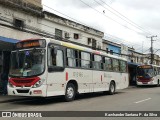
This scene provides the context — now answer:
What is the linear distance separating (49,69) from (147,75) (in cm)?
2442

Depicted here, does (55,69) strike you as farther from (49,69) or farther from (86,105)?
(86,105)

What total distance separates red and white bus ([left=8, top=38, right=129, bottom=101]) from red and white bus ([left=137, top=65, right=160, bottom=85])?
19.6 m

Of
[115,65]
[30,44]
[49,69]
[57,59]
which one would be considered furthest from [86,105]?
[115,65]

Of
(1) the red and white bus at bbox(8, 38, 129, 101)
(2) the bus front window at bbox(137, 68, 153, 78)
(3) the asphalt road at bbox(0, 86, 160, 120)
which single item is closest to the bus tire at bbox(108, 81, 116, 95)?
(1) the red and white bus at bbox(8, 38, 129, 101)

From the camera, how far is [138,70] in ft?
124

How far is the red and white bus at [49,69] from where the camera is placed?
47.1ft

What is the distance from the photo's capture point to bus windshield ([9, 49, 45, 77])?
14.4 metres

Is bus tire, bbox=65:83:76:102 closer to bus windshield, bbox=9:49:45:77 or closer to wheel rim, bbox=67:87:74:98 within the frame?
wheel rim, bbox=67:87:74:98

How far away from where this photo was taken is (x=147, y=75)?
37000mm

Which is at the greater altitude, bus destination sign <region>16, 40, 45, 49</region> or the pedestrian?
bus destination sign <region>16, 40, 45, 49</region>

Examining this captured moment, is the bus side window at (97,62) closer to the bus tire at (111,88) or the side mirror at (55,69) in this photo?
the bus tire at (111,88)

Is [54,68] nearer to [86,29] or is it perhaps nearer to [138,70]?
[86,29]

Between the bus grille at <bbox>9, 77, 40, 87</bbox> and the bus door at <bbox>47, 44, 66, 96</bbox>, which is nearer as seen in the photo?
the bus grille at <bbox>9, 77, 40, 87</bbox>

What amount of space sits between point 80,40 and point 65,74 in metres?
17.8
